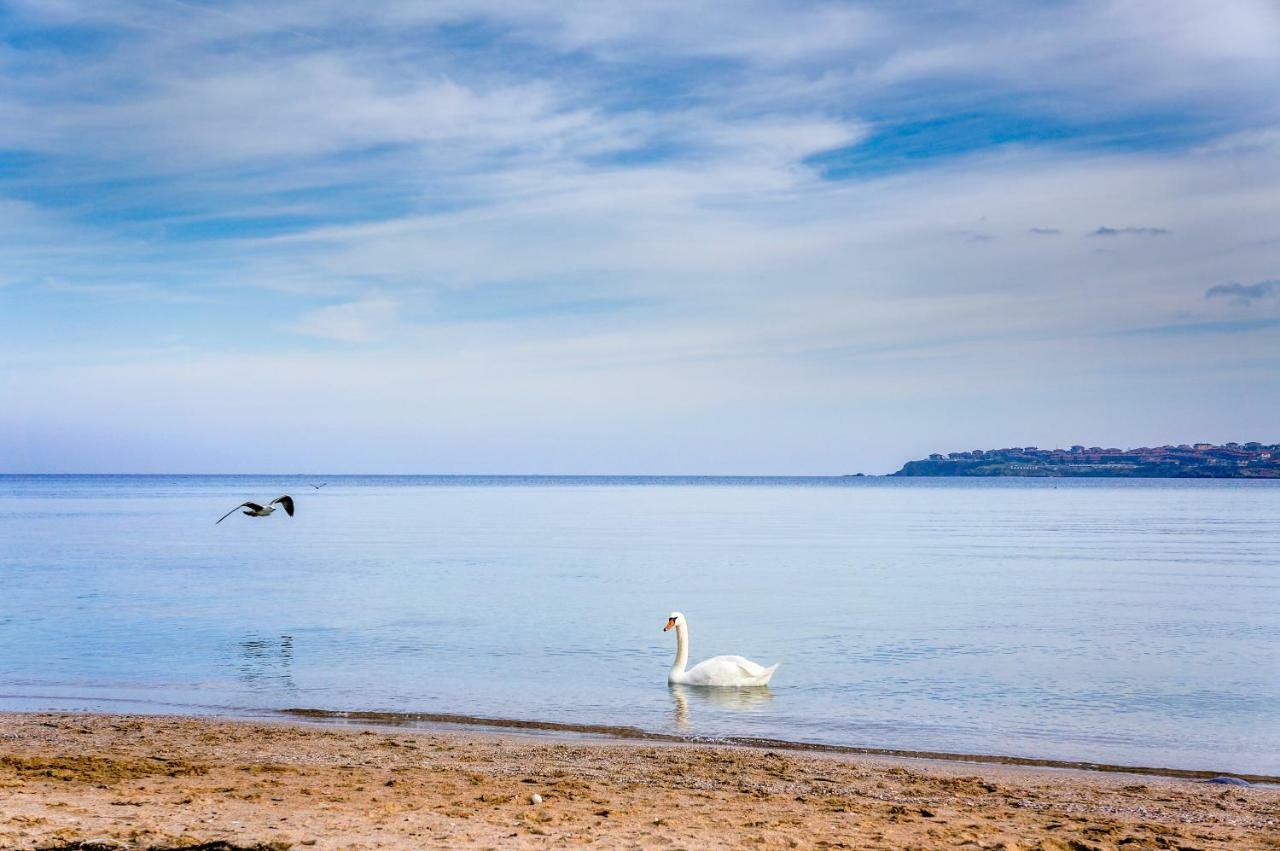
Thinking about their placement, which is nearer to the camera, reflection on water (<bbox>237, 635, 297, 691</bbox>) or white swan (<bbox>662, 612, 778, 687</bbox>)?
white swan (<bbox>662, 612, 778, 687</bbox>)

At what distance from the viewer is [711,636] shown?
21.6 meters

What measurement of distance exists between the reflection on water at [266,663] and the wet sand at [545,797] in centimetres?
355

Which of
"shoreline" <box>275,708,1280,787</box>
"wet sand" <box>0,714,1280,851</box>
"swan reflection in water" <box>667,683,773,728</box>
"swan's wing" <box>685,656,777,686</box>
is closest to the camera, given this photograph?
"wet sand" <box>0,714,1280,851</box>

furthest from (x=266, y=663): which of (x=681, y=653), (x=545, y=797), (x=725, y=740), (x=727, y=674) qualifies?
(x=545, y=797)

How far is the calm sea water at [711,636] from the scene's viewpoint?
1443cm

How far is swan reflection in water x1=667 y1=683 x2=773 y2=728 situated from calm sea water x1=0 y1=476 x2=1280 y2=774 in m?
0.06

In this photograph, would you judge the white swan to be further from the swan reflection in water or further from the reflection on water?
the reflection on water

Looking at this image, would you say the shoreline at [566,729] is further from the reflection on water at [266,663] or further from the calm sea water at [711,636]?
the reflection on water at [266,663]

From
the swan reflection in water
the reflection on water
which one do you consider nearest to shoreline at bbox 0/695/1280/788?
the swan reflection in water

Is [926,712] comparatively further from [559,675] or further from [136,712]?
[136,712]

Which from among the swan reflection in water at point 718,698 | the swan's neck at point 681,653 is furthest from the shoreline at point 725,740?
the swan's neck at point 681,653

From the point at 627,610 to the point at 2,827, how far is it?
16.7 meters

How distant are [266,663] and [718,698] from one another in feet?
24.6

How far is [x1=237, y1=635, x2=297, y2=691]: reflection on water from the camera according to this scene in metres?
16.7
